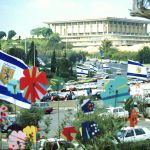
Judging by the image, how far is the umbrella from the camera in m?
10.0

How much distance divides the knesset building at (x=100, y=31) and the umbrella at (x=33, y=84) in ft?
459

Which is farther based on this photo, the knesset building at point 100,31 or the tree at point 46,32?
the tree at point 46,32

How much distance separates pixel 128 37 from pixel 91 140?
5983 inches

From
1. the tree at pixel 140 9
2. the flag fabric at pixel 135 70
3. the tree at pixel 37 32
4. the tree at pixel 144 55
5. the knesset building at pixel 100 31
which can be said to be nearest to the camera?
the tree at pixel 140 9

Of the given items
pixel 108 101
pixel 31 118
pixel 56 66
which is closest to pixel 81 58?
pixel 56 66

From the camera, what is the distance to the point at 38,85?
10.1 metres

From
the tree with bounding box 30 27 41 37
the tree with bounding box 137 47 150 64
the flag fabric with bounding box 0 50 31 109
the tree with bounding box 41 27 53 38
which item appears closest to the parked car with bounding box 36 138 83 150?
the flag fabric with bounding box 0 50 31 109

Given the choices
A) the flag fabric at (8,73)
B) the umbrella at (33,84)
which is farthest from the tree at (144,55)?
the umbrella at (33,84)

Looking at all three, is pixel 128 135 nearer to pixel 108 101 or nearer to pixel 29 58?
pixel 108 101

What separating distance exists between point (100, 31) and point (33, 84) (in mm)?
153215

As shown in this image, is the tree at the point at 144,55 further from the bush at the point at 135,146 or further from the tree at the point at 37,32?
the bush at the point at 135,146

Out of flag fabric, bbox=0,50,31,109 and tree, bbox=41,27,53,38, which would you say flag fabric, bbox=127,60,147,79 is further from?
tree, bbox=41,27,53,38

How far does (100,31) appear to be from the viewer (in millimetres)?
162500

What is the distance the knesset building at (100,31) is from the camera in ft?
513
